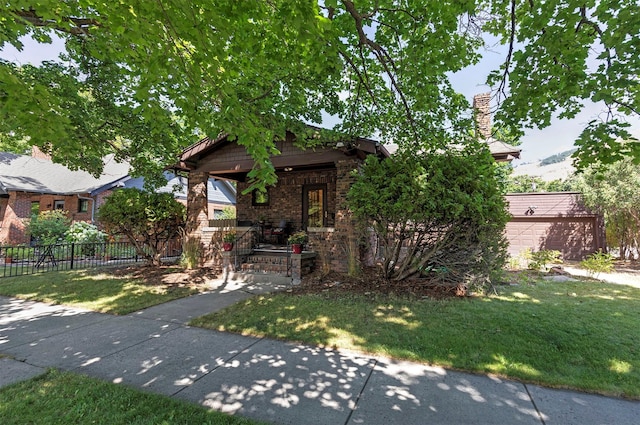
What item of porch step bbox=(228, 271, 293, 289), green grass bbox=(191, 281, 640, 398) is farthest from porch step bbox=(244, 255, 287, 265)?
green grass bbox=(191, 281, 640, 398)

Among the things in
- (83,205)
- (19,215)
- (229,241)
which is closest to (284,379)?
(229,241)

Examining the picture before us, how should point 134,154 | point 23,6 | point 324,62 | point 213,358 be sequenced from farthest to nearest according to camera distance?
1. point 134,154
2. point 324,62
3. point 213,358
4. point 23,6

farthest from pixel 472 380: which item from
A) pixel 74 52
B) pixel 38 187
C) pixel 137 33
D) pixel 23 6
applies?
pixel 38 187

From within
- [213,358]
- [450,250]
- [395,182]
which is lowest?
[213,358]

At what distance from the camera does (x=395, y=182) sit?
662cm

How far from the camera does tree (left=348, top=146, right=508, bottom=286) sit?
246 inches

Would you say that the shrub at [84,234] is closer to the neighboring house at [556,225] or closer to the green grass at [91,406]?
the green grass at [91,406]

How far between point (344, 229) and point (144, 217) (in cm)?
662

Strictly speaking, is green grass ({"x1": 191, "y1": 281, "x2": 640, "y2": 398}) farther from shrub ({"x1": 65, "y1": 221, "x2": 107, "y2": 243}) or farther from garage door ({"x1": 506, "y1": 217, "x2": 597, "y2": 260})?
shrub ({"x1": 65, "y1": 221, "x2": 107, "y2": 243})

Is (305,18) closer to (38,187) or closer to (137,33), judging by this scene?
(137,33)

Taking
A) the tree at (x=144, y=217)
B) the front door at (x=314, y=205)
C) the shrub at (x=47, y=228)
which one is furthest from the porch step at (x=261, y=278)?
the shrub at (x=47, y=228)

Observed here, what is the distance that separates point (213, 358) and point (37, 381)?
5.85ft

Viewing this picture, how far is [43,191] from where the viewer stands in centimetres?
1583

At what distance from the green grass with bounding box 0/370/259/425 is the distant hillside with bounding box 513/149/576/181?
2956 centimetres
